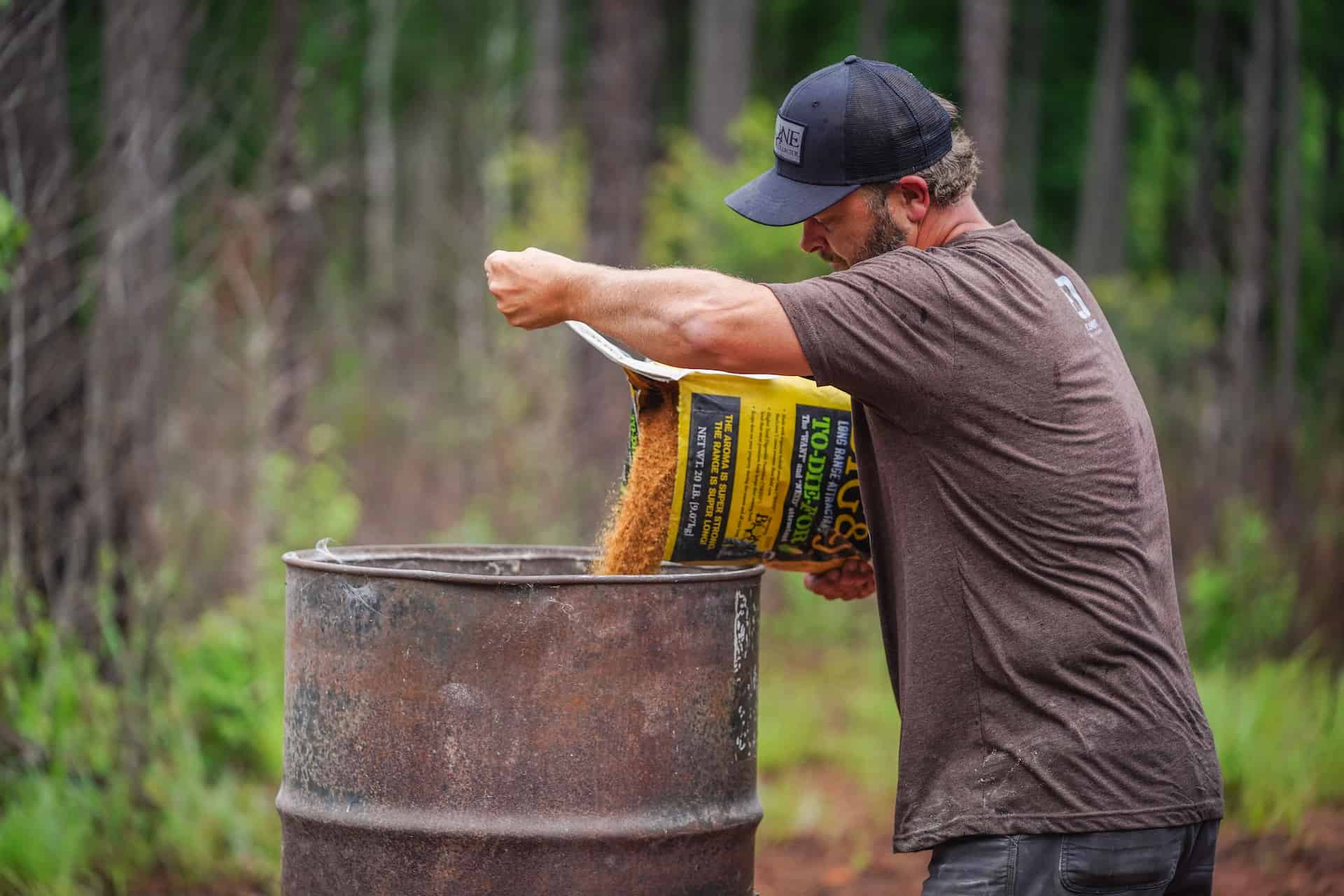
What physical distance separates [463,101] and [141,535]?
19.2 m

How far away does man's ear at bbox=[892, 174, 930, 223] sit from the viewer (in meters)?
2.58

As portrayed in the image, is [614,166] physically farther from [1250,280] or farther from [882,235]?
[882,235]

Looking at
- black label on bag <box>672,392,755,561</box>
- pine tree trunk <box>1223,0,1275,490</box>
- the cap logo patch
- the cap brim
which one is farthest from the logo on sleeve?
pine tree trunk <box>1223,0,1275,490</box>

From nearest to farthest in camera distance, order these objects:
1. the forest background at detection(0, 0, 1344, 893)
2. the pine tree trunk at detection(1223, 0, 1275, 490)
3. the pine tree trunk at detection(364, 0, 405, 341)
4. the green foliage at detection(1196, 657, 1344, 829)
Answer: the forest background at detection(0, 0, 1344, 893), the green foliage at detection(1196, 657, 1344, 829), the pine tree trunk at detection(1223, 0, 1275, 490), the pine tree trunk at detection(364, 0, 405, 341)

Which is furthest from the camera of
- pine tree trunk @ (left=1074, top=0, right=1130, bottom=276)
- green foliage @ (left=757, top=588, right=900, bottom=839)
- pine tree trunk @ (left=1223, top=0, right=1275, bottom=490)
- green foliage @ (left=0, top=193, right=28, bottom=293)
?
pine tree trunk @ (left=1074, top=0, right=1130, bottom=276)

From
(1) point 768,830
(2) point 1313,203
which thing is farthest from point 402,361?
(1) point 768,830

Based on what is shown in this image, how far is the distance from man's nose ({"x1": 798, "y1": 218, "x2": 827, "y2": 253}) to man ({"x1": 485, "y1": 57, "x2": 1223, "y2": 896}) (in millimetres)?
134

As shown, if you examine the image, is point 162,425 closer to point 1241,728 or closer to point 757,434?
point 757,434

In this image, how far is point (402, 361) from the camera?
17.1m

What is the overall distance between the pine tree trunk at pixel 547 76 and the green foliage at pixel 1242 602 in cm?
1318

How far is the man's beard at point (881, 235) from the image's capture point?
261 centimetres

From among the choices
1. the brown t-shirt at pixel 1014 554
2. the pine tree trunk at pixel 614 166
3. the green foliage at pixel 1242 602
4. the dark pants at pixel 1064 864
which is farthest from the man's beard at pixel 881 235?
the pine tree trunk at pixel 614 166

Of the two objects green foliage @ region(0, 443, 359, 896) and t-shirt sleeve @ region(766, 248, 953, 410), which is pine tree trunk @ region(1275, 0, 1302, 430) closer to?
green foliage @ region(0, 443, 359, 896)

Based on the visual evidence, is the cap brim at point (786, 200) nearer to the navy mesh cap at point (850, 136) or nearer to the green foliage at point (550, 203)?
the navy mesh cap at point (850, 136)
